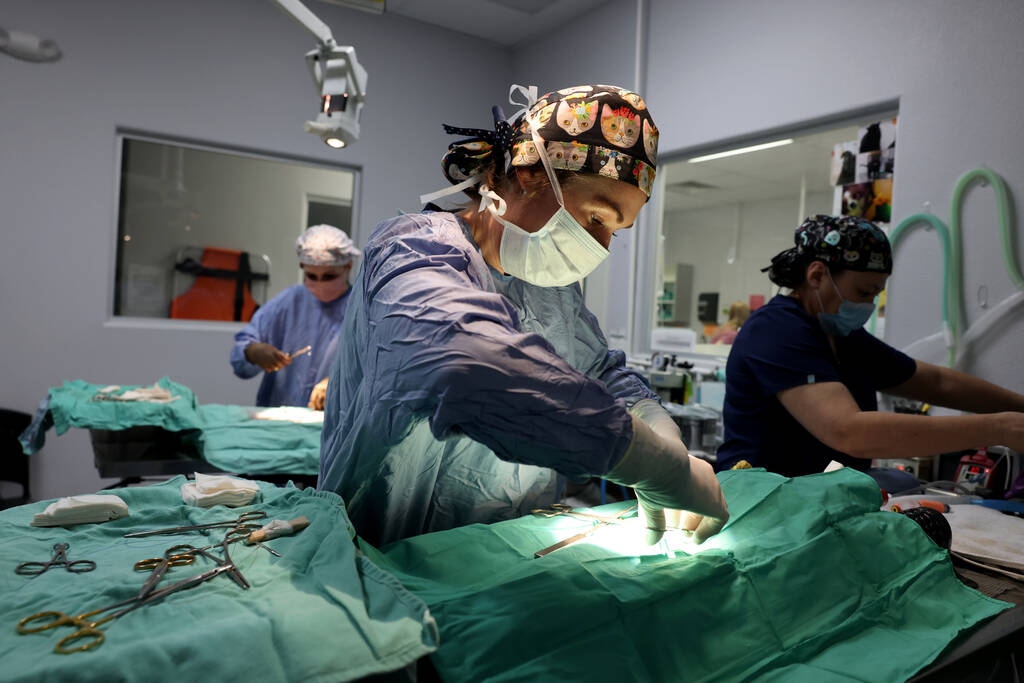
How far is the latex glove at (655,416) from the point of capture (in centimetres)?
141

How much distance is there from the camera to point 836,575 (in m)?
1.28

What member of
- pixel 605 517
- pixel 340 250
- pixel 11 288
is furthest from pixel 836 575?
pixel 11 288

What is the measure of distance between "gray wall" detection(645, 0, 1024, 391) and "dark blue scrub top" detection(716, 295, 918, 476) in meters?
1.15

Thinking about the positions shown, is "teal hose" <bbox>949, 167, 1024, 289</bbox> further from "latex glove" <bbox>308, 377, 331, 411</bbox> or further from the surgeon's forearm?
"latex glove" <bbox>308, 377, 331, 411</bbox>

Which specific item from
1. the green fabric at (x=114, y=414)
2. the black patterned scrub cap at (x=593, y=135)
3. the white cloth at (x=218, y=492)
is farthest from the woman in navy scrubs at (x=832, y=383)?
the green fabric at (x=114, y=414)

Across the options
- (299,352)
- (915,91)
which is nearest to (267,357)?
(299,352)

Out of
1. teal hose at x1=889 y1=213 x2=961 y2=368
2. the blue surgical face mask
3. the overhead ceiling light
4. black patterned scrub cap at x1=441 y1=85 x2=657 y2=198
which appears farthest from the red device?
the overhead ceiling light

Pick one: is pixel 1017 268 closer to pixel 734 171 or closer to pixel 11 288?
pixel 734 171

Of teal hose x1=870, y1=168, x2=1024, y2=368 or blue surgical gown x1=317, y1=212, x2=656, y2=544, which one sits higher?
teal hose x1=870, y1=168, x2=1024, y2=368

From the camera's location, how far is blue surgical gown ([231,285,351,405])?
379cm

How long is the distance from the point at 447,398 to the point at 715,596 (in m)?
0.60

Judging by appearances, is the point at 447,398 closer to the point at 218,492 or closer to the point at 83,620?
the point at 83,620

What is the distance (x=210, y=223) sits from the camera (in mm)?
5062

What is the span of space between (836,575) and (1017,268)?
2.26 meters
